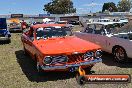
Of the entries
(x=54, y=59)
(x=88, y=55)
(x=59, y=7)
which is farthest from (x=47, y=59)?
(x=59, y=7)

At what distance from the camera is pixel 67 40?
837cm

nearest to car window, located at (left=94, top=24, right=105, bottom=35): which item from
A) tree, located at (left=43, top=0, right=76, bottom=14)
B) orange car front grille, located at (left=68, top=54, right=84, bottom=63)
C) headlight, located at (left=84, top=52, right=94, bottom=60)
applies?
headlight, located at (left=84, top=52, right=94, bottom=60)

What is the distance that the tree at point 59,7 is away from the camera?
123 meters

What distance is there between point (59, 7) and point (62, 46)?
117 m

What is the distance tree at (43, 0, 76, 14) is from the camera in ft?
403

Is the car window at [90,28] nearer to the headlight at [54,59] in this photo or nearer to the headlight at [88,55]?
the headlight at [88,55]

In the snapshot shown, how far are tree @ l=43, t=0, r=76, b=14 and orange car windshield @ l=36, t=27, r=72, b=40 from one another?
114470mm

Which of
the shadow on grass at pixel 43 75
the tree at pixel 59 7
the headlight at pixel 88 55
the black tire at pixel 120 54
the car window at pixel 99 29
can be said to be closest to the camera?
the headlight at pixel 88 55

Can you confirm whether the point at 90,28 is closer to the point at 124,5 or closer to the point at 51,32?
the point at 51,32

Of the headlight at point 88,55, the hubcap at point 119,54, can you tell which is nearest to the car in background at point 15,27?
the hubcap at point 119,54

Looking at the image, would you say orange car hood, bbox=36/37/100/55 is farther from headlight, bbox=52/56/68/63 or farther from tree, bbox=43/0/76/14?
tree, bbox=43/0/76/14

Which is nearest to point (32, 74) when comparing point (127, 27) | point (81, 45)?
point (81, 45)

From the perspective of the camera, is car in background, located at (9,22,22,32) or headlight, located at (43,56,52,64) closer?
headlight, located at (43,56,52,64)

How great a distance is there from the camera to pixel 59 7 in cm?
12331
